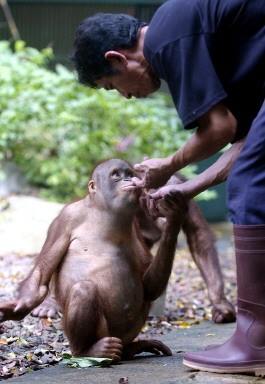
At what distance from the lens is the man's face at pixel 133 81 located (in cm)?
329

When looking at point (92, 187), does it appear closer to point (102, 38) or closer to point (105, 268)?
point (105, 268)

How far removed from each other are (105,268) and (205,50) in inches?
49.3

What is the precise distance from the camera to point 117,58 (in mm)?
3250

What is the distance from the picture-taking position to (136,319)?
12.4 ft

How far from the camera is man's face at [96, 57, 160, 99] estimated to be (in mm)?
3291

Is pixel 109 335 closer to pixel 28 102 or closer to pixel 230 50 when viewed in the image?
pixel 230 50

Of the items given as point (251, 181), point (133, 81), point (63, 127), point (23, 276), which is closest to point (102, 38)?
point (133, 81)

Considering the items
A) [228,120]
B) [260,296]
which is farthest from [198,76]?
[260,296]

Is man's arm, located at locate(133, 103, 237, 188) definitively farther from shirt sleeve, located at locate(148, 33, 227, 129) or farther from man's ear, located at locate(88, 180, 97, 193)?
man's ear, located at locate(88, 180, 97, 193)

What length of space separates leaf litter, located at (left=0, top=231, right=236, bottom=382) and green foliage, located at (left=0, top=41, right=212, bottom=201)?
1575 mm

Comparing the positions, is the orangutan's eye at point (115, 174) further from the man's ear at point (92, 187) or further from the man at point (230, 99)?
the man at point (230, 99)

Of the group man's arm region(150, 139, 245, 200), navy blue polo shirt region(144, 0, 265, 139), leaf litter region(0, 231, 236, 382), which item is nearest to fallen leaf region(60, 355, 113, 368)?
leaf litter region(0, 231, 236, 382)

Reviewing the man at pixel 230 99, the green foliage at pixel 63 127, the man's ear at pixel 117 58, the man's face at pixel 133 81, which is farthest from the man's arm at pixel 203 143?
the green foliage at pixel 63 127

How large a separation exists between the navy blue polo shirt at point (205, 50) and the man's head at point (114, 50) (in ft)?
0.58
